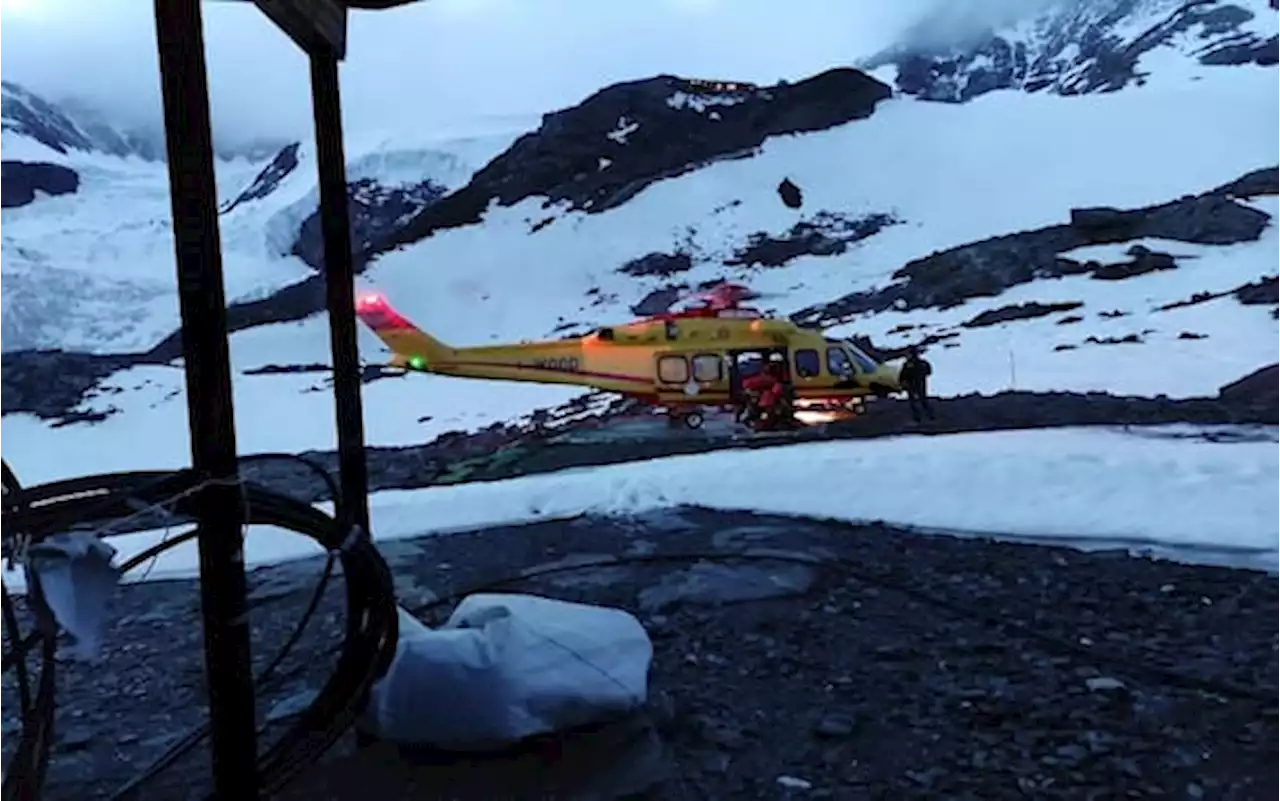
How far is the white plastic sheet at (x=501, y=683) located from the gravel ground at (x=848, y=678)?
0.12 metres

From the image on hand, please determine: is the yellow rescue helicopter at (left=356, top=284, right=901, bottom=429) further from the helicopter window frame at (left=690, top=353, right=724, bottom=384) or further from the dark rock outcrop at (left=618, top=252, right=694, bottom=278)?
the dark rock outcrop at (left=618, top=252, right=694, bottom=278)

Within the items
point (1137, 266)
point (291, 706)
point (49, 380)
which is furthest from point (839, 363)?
point (49, 380)

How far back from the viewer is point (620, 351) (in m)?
18.2

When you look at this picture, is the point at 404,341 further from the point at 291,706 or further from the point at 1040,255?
the point at 1040,255

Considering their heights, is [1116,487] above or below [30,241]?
below

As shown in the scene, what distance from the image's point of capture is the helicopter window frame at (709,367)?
18.0 meters

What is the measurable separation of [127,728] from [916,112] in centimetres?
6545

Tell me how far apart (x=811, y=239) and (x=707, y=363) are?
31.4 m

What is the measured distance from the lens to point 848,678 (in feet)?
17.1

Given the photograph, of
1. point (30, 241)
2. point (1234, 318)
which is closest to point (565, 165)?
point (30, 241)

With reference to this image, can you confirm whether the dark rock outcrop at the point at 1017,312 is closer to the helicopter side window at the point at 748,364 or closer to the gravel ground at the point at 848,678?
the helicopter side window at the point at 748,364

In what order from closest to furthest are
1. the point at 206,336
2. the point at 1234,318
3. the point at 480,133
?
the point at 206,336 → the point at 1234,318 → the point at 480,133

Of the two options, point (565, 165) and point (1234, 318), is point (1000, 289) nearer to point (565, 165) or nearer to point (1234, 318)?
point (1234, 318)

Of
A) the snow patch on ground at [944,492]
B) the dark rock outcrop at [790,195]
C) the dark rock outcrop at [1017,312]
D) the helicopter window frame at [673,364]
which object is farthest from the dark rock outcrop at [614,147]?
the snow patch on ground at [944,492]
